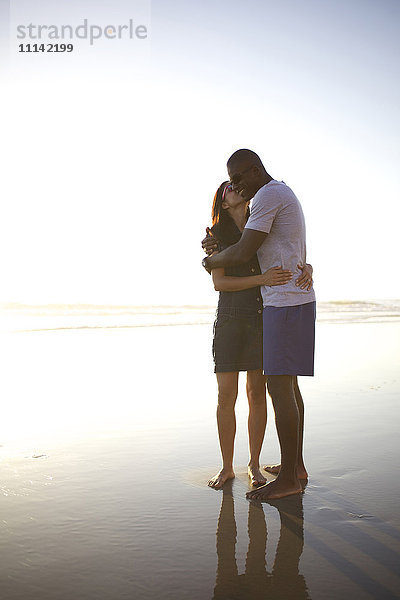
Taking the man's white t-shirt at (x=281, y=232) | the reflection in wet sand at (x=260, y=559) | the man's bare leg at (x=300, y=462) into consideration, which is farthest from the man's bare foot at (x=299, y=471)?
the man's white t-shirt at (x=281, y=232)

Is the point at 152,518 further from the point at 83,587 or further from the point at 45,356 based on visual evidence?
the point at 45,356

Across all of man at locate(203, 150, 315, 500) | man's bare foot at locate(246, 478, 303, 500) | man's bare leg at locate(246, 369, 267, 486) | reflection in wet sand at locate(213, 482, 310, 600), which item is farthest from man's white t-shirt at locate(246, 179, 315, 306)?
reflection in wet sand at locate(213, 482, 310, 600)

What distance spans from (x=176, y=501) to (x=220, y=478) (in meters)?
0.37

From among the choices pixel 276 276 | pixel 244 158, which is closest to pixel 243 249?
pixel 276 276

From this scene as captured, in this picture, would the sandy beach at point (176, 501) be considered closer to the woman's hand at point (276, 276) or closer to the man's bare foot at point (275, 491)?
the man's bare foot at point (275, 491)

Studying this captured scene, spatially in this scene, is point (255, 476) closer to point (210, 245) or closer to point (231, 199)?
point (210, 245)

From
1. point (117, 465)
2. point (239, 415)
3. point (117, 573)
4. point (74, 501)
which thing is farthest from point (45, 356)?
point (117, 573)

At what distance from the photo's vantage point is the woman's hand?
3104mm

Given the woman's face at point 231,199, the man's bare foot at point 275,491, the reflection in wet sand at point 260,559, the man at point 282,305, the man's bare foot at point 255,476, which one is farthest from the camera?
the woman's face at point 231,199

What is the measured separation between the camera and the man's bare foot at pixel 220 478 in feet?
10.1

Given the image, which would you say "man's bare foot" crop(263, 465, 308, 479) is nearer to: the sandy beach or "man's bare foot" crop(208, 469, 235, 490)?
the sandy beach

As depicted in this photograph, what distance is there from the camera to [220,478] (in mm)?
3131

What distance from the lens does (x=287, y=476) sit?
9.78 feet

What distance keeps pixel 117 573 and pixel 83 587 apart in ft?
0.44
